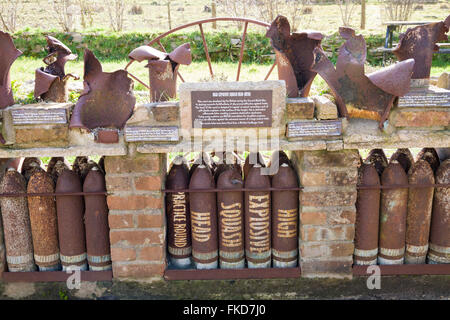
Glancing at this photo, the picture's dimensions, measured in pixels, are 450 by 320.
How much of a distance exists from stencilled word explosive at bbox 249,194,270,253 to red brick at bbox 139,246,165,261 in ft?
1.97

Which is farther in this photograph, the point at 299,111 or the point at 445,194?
the point at 445,194

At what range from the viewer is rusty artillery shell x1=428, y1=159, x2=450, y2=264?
288 centimetres

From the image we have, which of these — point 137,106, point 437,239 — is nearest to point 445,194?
point 437,239

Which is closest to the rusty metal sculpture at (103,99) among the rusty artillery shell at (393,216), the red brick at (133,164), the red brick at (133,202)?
the red brick at (133,164)

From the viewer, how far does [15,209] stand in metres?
2.91

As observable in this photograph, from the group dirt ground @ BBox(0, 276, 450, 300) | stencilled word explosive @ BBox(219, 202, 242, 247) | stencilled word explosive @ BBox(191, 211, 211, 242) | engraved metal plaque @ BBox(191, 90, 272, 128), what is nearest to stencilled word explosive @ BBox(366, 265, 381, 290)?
dirt ground @ BBox(0, 276, 450, 300)

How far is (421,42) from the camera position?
8.98ft

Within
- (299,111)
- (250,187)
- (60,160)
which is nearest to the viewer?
(299,111)

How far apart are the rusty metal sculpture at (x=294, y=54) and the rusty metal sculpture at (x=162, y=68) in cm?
56

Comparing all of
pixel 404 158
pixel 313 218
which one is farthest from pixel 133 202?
pixel 404 158

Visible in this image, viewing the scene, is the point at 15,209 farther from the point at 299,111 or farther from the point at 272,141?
the point at 299,111

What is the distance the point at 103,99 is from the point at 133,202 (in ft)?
2.18

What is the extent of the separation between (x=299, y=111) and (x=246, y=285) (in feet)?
4.00

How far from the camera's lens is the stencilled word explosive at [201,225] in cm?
293
